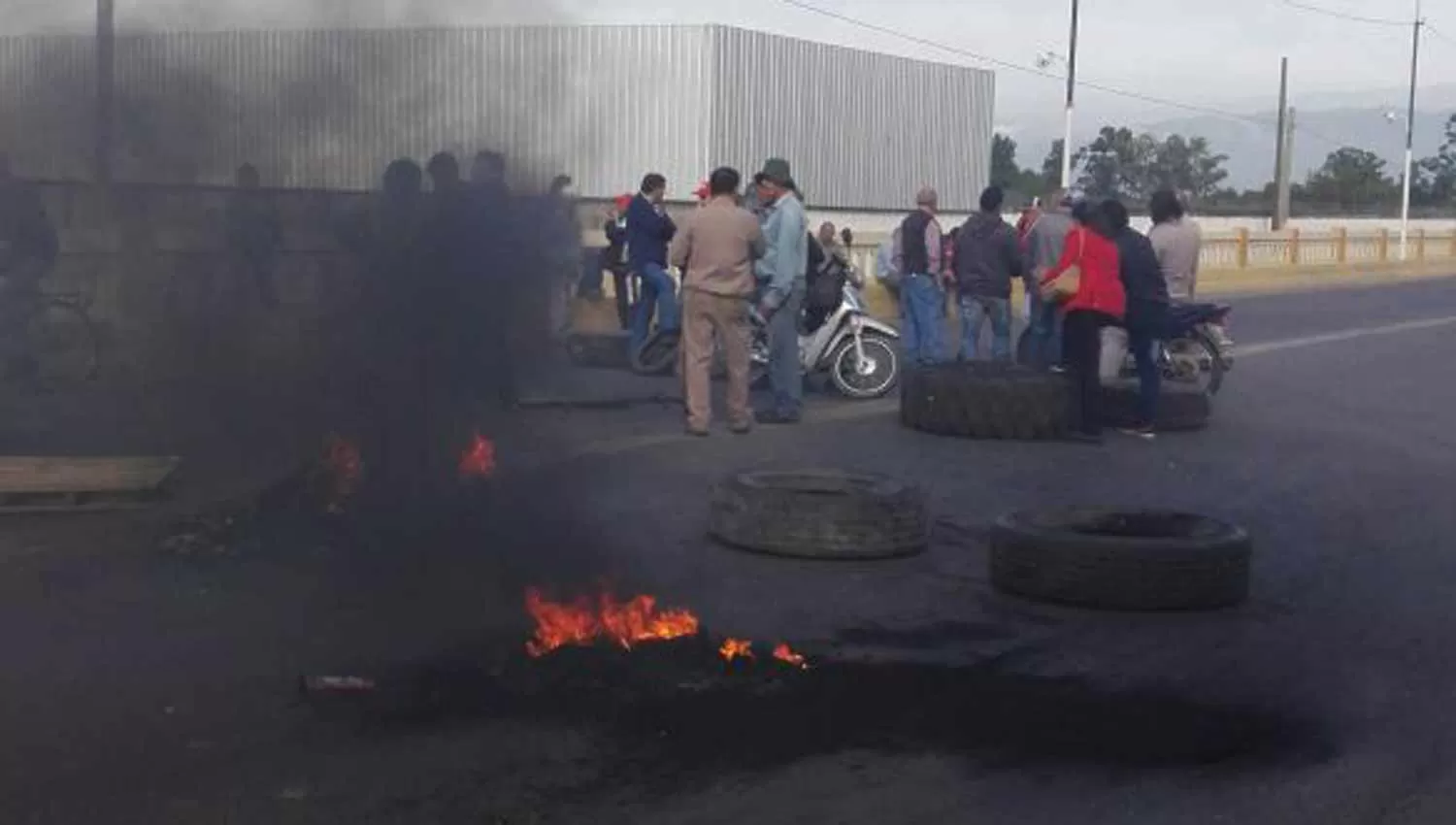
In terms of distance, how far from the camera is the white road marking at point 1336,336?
23656 mm

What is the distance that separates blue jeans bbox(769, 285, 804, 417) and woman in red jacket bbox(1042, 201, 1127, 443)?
1882 mm

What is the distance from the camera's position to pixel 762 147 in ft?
138

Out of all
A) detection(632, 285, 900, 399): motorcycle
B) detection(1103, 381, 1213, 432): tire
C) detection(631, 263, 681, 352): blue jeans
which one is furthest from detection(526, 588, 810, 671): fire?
detection(631, 263, 681, 352): blue jeans

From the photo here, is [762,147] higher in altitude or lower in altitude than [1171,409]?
higher

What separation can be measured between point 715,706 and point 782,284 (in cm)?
753

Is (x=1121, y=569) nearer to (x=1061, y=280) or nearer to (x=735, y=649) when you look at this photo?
(x=735, y=649)

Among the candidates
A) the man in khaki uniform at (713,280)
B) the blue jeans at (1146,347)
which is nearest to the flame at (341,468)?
the man in khaki uniform at (713,280)

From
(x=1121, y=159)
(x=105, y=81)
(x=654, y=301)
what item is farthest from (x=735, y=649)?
(x=1121, y=159)

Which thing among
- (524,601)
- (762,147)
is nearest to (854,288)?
(524,601)

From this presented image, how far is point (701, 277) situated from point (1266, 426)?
5.37 m

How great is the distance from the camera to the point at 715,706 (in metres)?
6.67

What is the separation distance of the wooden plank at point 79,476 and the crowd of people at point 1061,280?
6501 mm

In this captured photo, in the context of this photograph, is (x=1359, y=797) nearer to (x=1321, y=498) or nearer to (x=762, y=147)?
(x=1321, y=498)

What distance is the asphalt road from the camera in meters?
5.74
